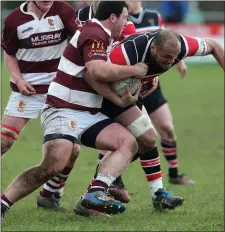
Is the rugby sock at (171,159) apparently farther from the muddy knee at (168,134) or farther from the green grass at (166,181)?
the green grass at (166,181)

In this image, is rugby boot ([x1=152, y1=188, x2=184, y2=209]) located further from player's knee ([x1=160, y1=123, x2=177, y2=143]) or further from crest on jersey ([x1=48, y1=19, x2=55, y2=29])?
player's knee ([x1=160, y1=123, x2=177, y2=143])

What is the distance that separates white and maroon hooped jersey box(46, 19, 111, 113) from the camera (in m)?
7.18

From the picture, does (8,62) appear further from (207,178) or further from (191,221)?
(207,178)

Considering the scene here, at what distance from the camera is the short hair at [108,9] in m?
7.23

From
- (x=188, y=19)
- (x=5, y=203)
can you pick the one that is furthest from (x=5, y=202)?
(x=188, y=19)

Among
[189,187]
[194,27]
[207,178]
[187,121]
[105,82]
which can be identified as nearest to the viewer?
[105,82]

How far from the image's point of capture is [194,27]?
28469 mm

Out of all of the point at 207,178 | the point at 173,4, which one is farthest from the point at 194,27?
the point at 207,178

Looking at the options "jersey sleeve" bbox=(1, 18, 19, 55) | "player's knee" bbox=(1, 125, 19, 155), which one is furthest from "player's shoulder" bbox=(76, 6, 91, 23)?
"player's knee" bbox=(1, 125, 19, 155)

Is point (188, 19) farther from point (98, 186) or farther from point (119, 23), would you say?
point (98, 186)

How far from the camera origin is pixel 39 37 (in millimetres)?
8406

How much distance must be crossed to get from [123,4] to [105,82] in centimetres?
78

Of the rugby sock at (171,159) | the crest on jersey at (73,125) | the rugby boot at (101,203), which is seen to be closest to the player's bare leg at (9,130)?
the crest on jersey at (73,125)

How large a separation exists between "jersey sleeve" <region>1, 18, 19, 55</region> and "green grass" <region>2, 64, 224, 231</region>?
1670 mm
